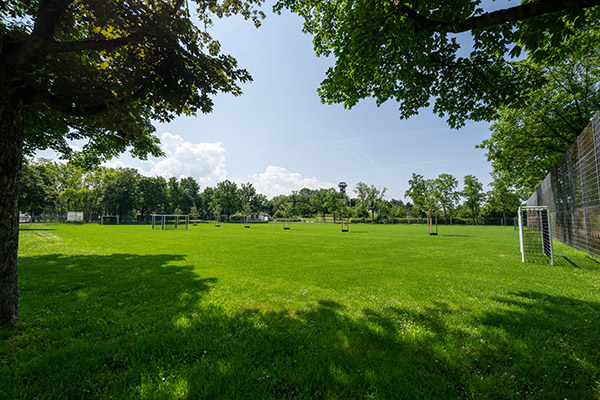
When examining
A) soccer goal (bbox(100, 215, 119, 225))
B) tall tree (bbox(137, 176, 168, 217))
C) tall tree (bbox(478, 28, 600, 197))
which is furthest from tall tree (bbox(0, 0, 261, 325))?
tall tree (bbox(137, 176, 168, 217))

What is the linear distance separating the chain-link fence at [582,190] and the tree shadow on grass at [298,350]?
6465 mm

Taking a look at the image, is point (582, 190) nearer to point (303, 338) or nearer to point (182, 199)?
point (303, 338)

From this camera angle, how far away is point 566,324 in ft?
14.7

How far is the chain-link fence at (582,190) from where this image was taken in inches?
348

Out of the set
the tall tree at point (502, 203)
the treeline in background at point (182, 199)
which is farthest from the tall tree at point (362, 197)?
the tall tree at point (502, 203)

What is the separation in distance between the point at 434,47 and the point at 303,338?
819 cm

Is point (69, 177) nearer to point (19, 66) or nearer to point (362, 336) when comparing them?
point (19, 66)

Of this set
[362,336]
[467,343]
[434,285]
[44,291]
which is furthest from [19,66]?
[434,285]

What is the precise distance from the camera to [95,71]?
6148mm

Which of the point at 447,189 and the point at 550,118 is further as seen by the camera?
the point at 447,189

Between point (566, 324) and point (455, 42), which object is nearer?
point (566, 324)

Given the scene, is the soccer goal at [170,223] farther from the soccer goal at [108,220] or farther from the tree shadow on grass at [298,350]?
the tree shadow on grass at [298,350]

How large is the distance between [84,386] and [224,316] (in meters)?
2.30

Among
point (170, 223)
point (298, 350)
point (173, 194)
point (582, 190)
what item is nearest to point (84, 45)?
point (298, 350)
